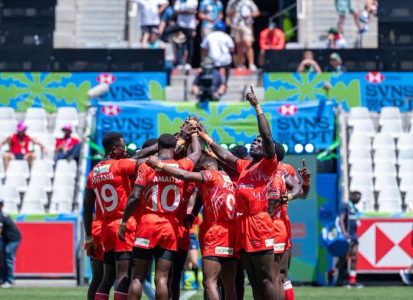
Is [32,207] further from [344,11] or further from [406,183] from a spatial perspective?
[344,11]

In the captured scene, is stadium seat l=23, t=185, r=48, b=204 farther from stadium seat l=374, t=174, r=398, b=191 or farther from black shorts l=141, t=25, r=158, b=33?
stadium seat l=374, t=174, r=398, b=191

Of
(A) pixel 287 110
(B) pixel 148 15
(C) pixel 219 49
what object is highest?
(B) pixel 148 15

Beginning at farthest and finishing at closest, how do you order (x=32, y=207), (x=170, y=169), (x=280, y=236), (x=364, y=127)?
(x=364, y=127) < (x=32, y=207) < (x=280, y=236) < (x=170, y=169)

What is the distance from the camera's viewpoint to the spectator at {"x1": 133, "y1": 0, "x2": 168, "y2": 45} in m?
31.8

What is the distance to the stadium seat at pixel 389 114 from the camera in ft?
98.3

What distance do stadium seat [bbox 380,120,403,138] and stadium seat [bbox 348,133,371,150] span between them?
52 cm

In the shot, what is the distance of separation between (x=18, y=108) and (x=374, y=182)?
24.3 feet

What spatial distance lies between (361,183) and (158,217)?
42.6 ft

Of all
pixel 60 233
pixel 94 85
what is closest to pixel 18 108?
pixel 94 85

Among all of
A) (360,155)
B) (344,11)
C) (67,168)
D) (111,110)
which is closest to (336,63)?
(360,155)

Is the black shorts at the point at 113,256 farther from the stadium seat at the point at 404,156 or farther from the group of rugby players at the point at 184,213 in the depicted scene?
the stadium seat at the point at 404,156

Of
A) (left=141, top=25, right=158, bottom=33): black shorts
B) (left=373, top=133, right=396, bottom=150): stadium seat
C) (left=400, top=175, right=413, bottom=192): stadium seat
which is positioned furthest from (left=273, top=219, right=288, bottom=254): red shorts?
(left=141, top=25, right=158, bottom=33): black shorts

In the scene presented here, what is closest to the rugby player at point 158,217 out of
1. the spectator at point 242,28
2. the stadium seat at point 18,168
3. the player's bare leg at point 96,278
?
the player's bare leg at point 96,278

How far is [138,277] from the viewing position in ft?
53.4
